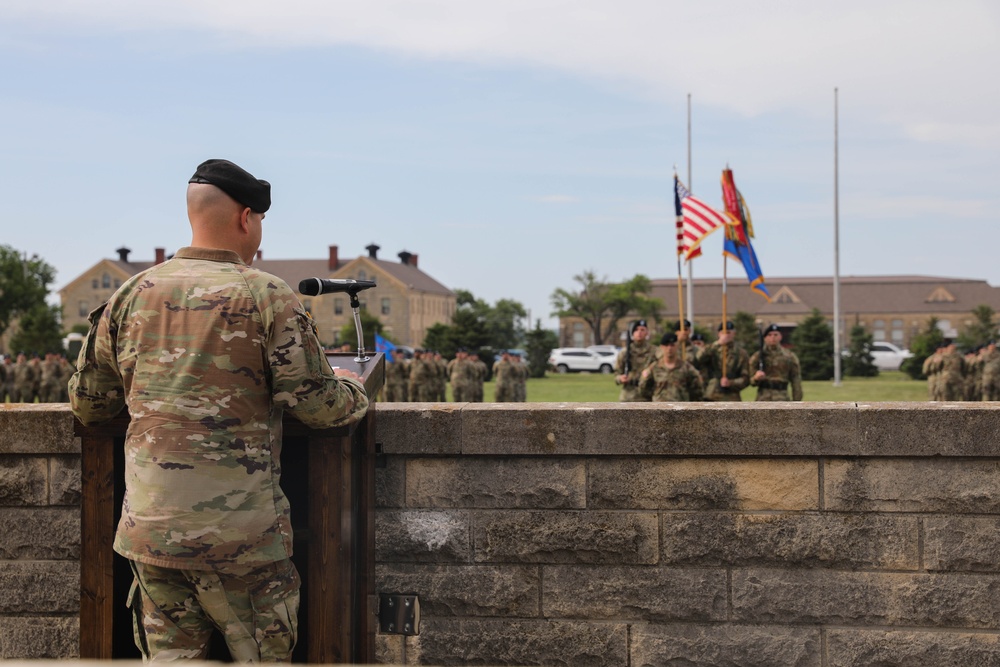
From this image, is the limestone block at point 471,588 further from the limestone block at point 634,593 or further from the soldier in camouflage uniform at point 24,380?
the soldier in camouflage uniform at point 24,380

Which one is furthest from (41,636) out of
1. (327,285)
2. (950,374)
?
(950,374)

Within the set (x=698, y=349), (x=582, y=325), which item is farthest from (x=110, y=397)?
(x=582, y=325)

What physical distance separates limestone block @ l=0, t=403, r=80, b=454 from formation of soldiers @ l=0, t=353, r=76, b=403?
109 ft

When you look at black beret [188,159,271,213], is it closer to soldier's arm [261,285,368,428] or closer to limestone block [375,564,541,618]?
soldier's arm [261,285,368,428]

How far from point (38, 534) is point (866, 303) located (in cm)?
12473

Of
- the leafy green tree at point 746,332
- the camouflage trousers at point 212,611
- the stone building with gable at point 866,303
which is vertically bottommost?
the camouflage trousers at point 212,611

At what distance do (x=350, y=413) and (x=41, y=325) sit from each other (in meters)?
71.7

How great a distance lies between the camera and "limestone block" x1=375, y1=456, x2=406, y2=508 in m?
4.77

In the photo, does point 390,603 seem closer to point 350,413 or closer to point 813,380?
point 350,413

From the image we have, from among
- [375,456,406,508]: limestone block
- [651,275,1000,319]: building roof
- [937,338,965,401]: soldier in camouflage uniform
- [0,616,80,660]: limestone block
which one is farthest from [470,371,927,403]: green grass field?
[651,275,1000,319]: building roof

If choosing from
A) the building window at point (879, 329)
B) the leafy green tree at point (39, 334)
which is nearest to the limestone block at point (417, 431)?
the leafy green tree at point (39, 334)

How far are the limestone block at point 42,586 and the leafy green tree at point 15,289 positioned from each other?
3421 inches

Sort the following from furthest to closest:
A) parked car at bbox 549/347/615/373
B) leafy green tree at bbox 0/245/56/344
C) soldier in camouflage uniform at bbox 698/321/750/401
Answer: leafy green tree at bbox 0/245/56/344 → parked car at bbox 549/347/615/373 → soldier in camouflage uniform at bbox 698/321/750/401

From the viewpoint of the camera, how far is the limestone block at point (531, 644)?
471 cm
